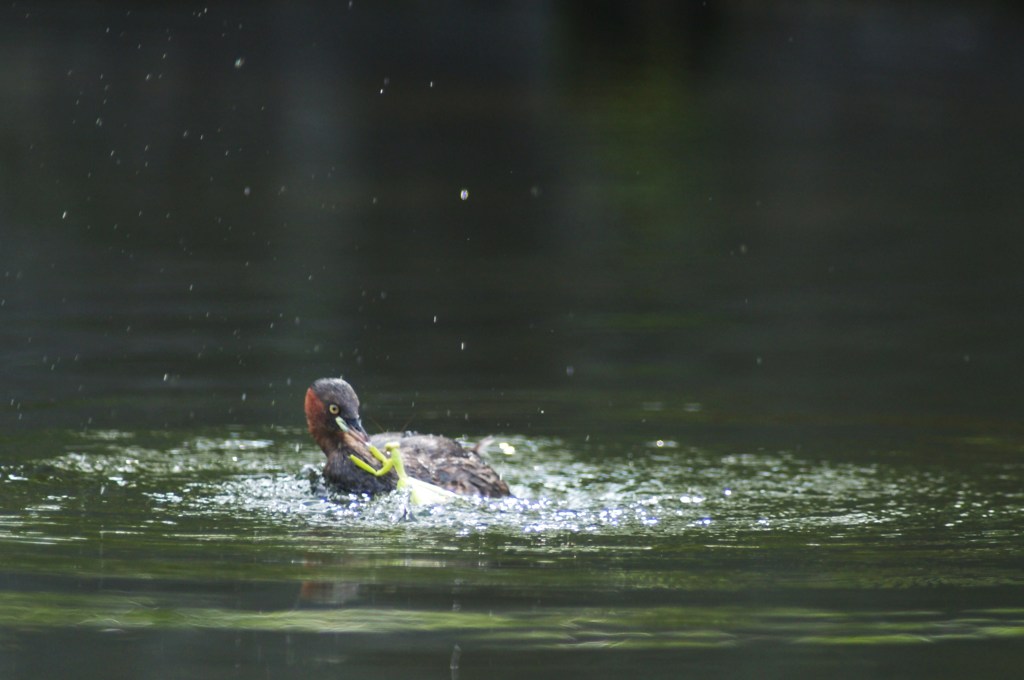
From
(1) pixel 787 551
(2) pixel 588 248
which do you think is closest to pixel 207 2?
(2) pixel 588 248

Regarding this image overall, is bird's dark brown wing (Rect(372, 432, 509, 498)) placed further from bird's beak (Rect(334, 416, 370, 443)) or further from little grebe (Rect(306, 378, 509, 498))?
bird's beak (Rect(334, 416, 370, 443))

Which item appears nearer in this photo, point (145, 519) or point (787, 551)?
point (787, 551)

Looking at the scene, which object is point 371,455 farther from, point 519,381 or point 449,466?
point 519,381

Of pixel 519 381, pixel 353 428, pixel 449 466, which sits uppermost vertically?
pixel 519 381

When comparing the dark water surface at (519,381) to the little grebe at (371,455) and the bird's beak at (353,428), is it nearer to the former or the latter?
the little grebe at (371,455)

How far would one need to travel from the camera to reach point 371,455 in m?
8.04

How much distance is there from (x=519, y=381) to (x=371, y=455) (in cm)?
192

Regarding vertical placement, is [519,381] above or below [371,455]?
above

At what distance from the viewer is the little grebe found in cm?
788

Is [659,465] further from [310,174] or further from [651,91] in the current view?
[651,91]

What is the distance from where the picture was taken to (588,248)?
15094 mm

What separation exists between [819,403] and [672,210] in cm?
823

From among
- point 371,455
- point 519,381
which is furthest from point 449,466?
point 519,381

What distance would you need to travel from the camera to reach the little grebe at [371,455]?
788 cm
